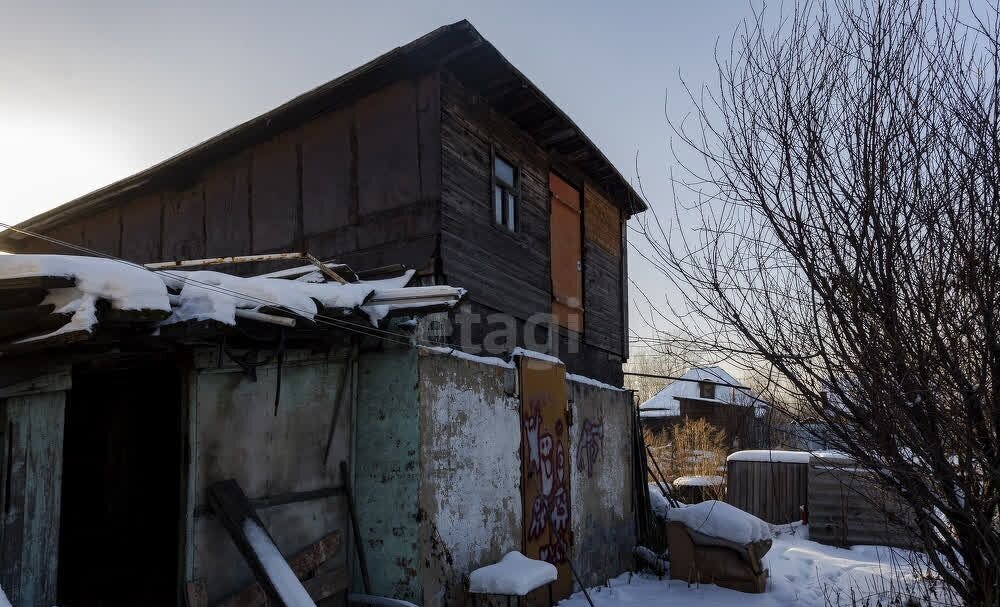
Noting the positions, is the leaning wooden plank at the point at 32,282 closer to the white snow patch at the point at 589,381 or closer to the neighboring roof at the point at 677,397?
the white snow patch at the point at 589,381

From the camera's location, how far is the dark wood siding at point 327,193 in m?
8.14

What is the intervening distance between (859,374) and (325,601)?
4.59 meters

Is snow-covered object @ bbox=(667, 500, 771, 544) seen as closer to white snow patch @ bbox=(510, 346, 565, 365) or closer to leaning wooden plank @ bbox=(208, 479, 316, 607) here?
white snow patch @ bbox=(510, 346, 565, 365)

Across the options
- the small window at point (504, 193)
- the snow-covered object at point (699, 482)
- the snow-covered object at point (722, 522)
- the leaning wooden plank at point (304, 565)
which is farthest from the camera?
the snow-covered object at point (699, 482)

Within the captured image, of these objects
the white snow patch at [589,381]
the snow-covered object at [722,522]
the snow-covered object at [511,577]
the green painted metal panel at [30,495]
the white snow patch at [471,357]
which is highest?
the white snow patch at [471,357]

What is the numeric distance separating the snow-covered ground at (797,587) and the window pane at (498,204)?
4.87 meters

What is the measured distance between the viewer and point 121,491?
6.02 metres

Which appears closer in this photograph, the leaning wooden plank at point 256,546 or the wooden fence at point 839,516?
the leaning wooden plank at point 256,546

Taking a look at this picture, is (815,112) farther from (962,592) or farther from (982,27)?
(962,592)

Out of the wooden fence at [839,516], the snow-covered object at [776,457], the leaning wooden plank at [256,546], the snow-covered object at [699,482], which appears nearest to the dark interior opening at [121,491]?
the leaning wooden plank at [256,546]

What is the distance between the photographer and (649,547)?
12258mm

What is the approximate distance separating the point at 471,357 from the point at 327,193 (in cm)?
308

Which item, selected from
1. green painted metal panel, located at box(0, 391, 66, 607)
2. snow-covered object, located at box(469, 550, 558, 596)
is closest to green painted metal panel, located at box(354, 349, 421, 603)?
snow-covered object, located at box(469, 550, 558, 596)

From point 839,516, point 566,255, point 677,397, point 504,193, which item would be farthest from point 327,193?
point 677,397
